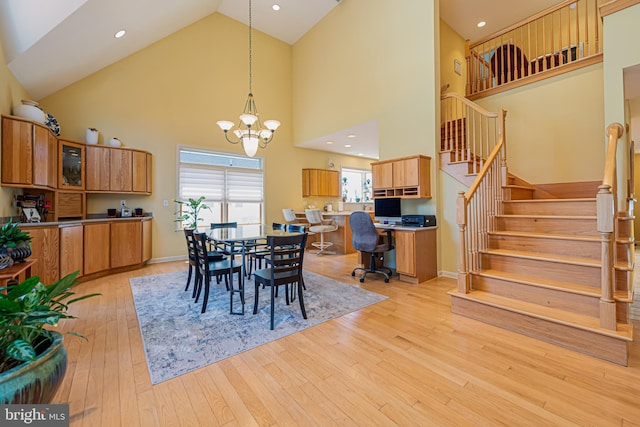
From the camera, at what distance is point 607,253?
1.96m

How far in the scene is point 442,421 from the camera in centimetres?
139

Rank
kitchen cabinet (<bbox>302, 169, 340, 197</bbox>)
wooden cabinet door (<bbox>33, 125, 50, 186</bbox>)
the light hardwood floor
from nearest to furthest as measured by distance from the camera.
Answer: the light hardwood floor
wooden cabinet door (<bbox>33, 125, 50, 186</bbox>)
kitchen cabinet (<bbox>302, 169, 340, 197</bbox>)

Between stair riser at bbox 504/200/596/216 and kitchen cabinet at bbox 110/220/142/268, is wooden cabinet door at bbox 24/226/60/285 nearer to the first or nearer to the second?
kitchen cabinet at bbox 110/220/142/268

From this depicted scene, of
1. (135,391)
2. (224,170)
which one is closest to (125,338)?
(135,391)

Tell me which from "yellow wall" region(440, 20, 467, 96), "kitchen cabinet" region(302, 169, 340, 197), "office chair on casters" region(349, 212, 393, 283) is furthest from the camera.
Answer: "kitchen cabinet" region(302, 169, 340, 197)

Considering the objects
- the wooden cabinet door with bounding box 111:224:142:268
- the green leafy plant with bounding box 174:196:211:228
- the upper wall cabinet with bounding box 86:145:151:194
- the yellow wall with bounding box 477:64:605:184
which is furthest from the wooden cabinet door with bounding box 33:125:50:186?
the yellow wall with bounding box 477:64:605:184

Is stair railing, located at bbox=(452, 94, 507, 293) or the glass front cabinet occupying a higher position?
the glass front cabinet

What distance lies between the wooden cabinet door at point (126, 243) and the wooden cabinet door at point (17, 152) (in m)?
1.33

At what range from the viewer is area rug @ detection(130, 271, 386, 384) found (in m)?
2.03

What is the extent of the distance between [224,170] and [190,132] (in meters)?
1.04

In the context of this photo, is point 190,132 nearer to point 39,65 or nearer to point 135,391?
point 39,65

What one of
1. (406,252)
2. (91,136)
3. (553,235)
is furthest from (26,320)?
(91,136)

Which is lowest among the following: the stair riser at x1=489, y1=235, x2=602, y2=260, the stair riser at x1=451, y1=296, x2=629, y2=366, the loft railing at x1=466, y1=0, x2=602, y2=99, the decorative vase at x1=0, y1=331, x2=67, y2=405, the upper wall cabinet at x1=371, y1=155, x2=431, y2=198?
the stair riser at x1=451, y1=296, x2=629, y2=366

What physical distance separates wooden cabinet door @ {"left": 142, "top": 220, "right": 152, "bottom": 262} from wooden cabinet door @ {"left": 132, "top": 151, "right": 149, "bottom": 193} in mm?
649
